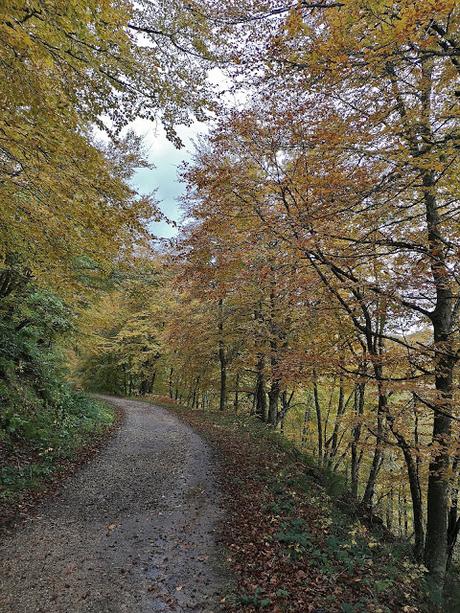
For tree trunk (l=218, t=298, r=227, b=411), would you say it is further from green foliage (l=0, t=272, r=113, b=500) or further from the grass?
the grass

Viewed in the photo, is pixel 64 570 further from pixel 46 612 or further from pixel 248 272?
pixel 248 272

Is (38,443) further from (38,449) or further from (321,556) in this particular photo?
(321,556)

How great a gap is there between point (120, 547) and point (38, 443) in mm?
3906

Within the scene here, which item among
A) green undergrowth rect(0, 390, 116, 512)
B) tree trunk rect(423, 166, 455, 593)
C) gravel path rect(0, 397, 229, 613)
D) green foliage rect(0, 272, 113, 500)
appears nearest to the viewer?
gravel path rect(0, 397, 229, 613)

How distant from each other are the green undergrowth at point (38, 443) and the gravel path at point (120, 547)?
0.57 metres

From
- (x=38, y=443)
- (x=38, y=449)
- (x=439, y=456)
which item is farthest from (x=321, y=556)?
(x=38, y=443)

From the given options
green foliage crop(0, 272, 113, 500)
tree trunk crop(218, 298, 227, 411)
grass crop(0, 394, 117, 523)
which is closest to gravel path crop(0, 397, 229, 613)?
grass crop(0, 394, 117, 523)

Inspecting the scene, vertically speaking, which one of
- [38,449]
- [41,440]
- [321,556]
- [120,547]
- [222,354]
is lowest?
[120,547]

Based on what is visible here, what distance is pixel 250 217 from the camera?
768 centimetres

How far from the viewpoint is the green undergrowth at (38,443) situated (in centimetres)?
663

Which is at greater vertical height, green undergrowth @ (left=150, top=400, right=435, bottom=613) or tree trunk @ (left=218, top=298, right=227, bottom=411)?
tree trunk @ (left=218, top=298, right=227, bottom=411)

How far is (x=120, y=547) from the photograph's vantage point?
5.26m

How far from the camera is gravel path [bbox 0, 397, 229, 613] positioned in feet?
13.8

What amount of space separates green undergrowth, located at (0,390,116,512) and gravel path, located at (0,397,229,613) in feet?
1.85
